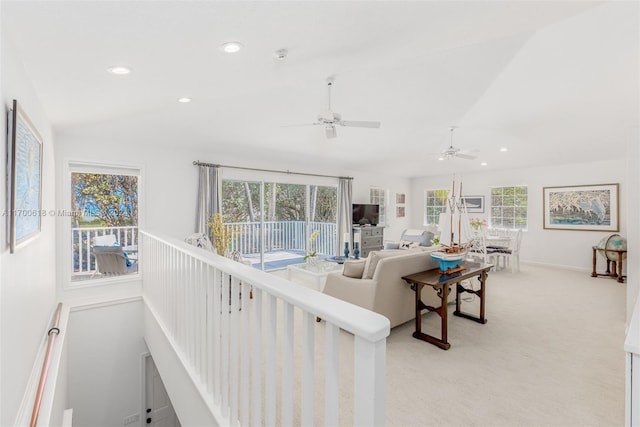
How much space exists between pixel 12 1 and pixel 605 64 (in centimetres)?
468

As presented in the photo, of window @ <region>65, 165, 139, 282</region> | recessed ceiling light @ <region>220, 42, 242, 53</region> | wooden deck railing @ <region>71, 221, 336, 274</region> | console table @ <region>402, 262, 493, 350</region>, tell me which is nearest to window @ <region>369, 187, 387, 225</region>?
wooden deck railing @ <region>71, 221, 336, 274</region>

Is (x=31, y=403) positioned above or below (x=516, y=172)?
below

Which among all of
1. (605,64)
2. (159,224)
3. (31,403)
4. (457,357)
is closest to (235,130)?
(159,224)

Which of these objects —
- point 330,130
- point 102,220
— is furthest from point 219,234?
point 330,130

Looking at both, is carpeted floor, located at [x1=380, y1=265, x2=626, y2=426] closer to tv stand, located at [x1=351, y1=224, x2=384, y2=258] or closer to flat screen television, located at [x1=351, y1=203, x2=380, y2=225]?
tv stand, located at [x1=351, y1=224, x2=384, y2=258]

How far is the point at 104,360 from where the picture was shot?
4008mm

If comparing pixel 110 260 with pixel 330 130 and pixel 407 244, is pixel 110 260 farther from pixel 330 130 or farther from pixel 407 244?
pixel 407 244

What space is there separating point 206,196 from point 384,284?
316 centimetres

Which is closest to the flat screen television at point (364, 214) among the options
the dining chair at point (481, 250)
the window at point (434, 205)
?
the window at point (434, 205)

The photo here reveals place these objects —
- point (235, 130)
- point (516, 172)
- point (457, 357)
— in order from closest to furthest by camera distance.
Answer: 1. point (457, 357)
2. point (235, 130)
3. point (516, 172)

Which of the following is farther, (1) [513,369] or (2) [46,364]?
(1) [513,369]

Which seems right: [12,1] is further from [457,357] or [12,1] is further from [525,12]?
[457,357]

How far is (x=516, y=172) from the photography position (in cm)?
739

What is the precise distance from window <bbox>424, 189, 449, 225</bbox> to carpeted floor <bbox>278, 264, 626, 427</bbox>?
4467mm
